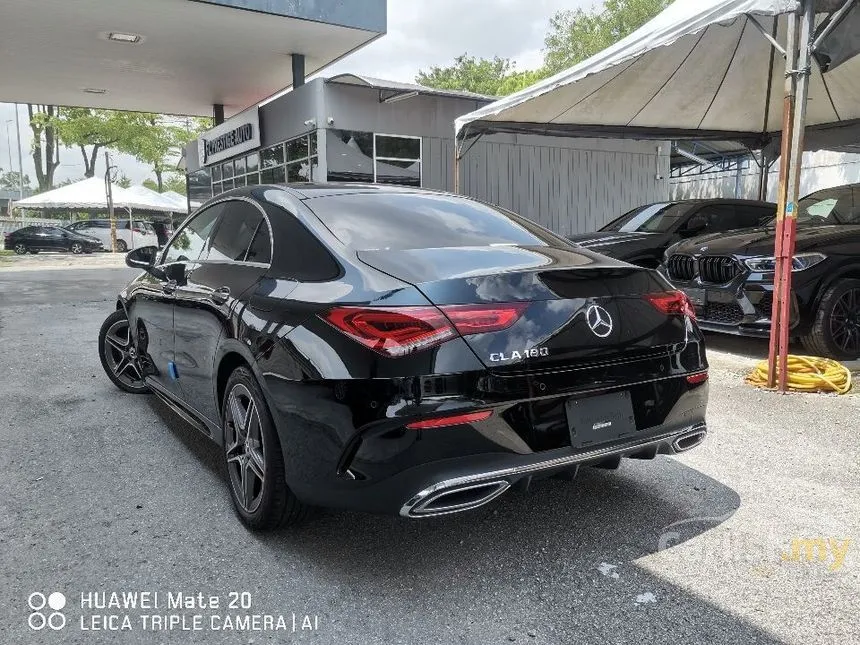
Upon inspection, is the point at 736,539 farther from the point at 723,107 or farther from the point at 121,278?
the point at 121,278

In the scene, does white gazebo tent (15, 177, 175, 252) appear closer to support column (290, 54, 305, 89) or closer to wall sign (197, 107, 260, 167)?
wall sign (197, 107, 260, 167)

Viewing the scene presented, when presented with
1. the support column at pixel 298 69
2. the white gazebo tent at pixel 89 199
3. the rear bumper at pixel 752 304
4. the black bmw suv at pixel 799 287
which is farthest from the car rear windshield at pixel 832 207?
the white gazebo tent at pixel 89 199

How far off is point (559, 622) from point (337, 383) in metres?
1.09

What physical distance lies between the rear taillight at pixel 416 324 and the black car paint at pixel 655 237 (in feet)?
21.1

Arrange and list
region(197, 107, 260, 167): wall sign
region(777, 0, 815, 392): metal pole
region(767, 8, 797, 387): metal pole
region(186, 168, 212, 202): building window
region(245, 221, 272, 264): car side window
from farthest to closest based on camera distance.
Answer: region(186, 168, 212, 202): building window → region(197, 107, 260, 167): wall sign → region(767, 8, 797, 387): metal pole → region(777, 0, 815, 392): metal pole → region(245, 221, 272, 264): car side window

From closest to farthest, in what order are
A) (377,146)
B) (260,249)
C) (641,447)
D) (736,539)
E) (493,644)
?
(493,644) → (641,447) → (736,539) → (260,249) → (377,146)

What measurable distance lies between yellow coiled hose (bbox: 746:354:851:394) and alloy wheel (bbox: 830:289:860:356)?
0.50 m

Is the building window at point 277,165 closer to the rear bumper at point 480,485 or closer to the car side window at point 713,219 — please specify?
the car side window at point 713,219

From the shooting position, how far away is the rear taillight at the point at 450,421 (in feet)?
7.22

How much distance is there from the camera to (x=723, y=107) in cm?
1138

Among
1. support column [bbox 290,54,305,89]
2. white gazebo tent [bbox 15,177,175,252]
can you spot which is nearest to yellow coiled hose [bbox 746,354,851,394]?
support column [bbox 290,54,305,89]

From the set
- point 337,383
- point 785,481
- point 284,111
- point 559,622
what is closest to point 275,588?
point 337,383

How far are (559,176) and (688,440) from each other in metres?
15.7

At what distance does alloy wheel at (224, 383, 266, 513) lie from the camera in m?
2.79
